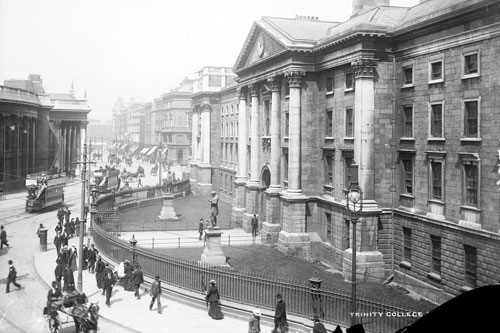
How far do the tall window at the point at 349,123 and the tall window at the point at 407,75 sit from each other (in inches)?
163

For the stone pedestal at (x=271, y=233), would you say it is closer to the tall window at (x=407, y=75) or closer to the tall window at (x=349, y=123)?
the tall window at (x=349, y=123)

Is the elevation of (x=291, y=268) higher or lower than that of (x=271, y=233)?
lower

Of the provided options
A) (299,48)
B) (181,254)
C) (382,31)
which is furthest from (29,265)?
(382,31)

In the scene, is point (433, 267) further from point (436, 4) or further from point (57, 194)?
point (57, 194)

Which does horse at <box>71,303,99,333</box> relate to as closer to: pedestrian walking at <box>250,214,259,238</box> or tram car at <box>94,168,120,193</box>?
pedestrian walking at <box>250,214,259,238</box>

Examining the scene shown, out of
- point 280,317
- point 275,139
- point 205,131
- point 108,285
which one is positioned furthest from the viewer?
point 205,131

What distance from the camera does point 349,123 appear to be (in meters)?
30.9

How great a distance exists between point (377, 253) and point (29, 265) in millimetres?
19945

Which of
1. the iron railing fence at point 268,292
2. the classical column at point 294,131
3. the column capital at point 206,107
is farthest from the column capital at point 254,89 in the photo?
the column capital at point 206,107

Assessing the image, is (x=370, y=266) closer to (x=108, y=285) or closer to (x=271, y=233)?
(x=271, y=233)

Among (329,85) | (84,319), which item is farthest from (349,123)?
(84,319)

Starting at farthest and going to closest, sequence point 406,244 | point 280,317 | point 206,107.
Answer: point 206,107 < point 406,244 < point 280,317

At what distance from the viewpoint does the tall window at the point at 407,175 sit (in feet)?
89.2

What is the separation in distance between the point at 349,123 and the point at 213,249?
11.6 m
